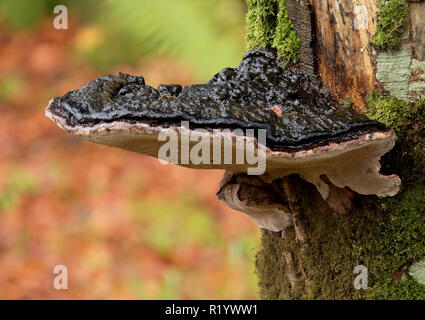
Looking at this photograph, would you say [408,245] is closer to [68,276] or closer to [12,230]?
A: [68,276]

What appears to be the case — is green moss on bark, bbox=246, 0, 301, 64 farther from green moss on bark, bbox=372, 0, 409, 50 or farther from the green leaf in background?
the green leaf in background

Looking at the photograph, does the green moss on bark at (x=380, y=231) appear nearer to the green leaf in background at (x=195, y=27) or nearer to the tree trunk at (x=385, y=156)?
the tree trunk at (x=385, y=156)

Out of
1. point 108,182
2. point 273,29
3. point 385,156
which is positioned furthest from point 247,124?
point 108,182

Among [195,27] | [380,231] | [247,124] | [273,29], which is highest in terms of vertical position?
[195,27]

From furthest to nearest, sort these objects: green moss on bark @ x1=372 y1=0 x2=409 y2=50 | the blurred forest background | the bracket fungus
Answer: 1. the blurred forest background
2. green moss on bark @ x1=372 y1=0 x2=409 y2=50
3. the bracket fungus

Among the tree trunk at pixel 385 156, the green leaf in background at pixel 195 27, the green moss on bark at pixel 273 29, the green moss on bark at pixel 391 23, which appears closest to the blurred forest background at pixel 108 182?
the green leaf in background at pixel 195 27

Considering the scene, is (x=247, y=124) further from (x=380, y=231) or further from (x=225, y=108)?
(x=380, y=231)

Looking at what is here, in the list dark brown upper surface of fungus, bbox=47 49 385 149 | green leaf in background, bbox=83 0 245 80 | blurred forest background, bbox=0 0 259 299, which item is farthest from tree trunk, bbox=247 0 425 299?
blurred forest background, bbox=0 0 259 299
